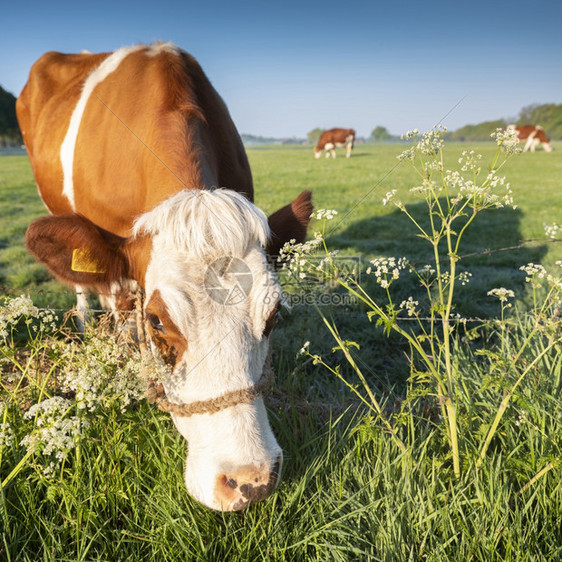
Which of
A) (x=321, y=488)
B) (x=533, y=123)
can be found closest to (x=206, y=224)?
(x=321, y=488)

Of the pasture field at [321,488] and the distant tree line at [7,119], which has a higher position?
the distant tree line at [7,119]

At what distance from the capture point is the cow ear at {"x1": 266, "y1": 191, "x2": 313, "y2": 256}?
248 centimetres

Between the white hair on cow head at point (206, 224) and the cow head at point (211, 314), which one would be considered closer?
the cow head at point (211, 314)

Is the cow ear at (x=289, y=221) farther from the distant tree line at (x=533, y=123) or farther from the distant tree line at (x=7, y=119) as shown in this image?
the distant tree line at (x=533, y=123)

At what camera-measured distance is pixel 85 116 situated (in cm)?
363

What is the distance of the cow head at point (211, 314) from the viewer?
1.78 m

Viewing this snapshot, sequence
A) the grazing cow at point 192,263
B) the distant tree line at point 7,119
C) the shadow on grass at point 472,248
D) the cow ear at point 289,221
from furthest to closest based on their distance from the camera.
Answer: the distant tree line at point 7,119
the shadow on grass at point 472,248
the cow ear at point 289,221
the grazing cow at point 192,263

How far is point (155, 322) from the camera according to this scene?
1947 millimetres

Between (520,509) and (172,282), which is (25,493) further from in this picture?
(520,509)

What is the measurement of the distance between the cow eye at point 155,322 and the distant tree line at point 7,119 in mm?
74649

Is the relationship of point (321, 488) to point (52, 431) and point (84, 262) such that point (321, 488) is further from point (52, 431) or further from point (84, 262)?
point (84, 262)

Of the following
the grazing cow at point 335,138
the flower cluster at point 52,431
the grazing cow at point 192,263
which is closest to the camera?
the flower cluster at point 52,431

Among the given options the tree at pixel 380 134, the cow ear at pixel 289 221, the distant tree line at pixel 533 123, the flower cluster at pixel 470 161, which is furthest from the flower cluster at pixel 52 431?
the tree at pixel 380 134

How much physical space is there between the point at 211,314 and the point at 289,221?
0.91m
